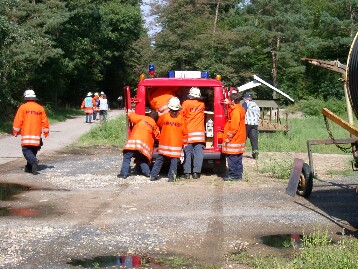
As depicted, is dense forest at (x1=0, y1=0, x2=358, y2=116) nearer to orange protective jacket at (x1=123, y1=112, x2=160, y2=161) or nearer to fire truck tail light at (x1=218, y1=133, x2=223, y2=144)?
orange protective jacket at (x1=123, y1=112, x2=160, y2=161)

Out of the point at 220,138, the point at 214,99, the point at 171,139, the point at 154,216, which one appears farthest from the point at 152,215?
the point at 214,99

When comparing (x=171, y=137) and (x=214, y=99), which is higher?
(x=214, y=99)

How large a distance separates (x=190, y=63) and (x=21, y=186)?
37.4m

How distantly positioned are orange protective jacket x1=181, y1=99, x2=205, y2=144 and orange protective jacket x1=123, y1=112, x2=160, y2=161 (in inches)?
27.0

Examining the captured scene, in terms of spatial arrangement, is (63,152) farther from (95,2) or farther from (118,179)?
(95,2)

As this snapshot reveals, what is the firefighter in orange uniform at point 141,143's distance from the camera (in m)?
13.9

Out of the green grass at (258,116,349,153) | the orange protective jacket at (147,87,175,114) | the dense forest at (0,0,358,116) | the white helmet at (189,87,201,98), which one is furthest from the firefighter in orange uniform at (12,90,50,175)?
the dense forest at (0,0,358,116)

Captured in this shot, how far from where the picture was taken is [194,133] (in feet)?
46.6

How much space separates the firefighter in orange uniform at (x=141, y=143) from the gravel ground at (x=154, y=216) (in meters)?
0.32

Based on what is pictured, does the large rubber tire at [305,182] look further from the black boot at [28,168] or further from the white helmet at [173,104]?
the black boot at [28,168]

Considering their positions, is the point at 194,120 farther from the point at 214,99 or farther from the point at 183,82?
the point at 183,82

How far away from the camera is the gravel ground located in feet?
26.4

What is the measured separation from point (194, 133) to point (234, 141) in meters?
0.99

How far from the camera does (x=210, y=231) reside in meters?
9.07
